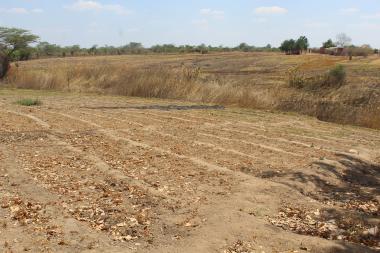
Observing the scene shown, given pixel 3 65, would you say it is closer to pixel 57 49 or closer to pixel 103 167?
pixel 103 167

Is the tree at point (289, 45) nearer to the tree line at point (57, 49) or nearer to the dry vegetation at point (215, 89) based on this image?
the tree line at point (57, 49)

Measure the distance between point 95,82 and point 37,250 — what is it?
54.7 feet

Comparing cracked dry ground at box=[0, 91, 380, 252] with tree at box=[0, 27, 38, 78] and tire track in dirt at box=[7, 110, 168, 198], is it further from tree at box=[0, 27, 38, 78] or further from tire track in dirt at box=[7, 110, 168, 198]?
tree at box=[0, 27, 38, 78]

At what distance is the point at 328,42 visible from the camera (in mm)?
80188

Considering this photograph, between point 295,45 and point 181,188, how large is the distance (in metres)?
71.4

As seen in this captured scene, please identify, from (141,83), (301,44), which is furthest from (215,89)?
(301,44)

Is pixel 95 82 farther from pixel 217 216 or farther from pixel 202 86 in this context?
pixel 217 216

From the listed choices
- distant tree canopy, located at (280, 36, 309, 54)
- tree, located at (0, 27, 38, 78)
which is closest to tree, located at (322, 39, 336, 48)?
distant tree canopy, located at (280, 36, 309, 54)

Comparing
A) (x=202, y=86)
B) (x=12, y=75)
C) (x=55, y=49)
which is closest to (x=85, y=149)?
Answer: (x=202, y=86)

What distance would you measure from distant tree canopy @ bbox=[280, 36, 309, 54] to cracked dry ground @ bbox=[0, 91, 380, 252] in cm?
6513

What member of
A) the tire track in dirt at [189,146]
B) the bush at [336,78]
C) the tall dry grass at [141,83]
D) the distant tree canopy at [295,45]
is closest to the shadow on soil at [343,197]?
the tire track in dirt at [189,146]

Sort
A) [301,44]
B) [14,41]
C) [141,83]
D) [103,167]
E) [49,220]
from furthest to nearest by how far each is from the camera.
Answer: [301,44], [14,41], [141,83], [103,167], [49,220]

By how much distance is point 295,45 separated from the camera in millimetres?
74562

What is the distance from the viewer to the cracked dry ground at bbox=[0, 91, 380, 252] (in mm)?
4590
